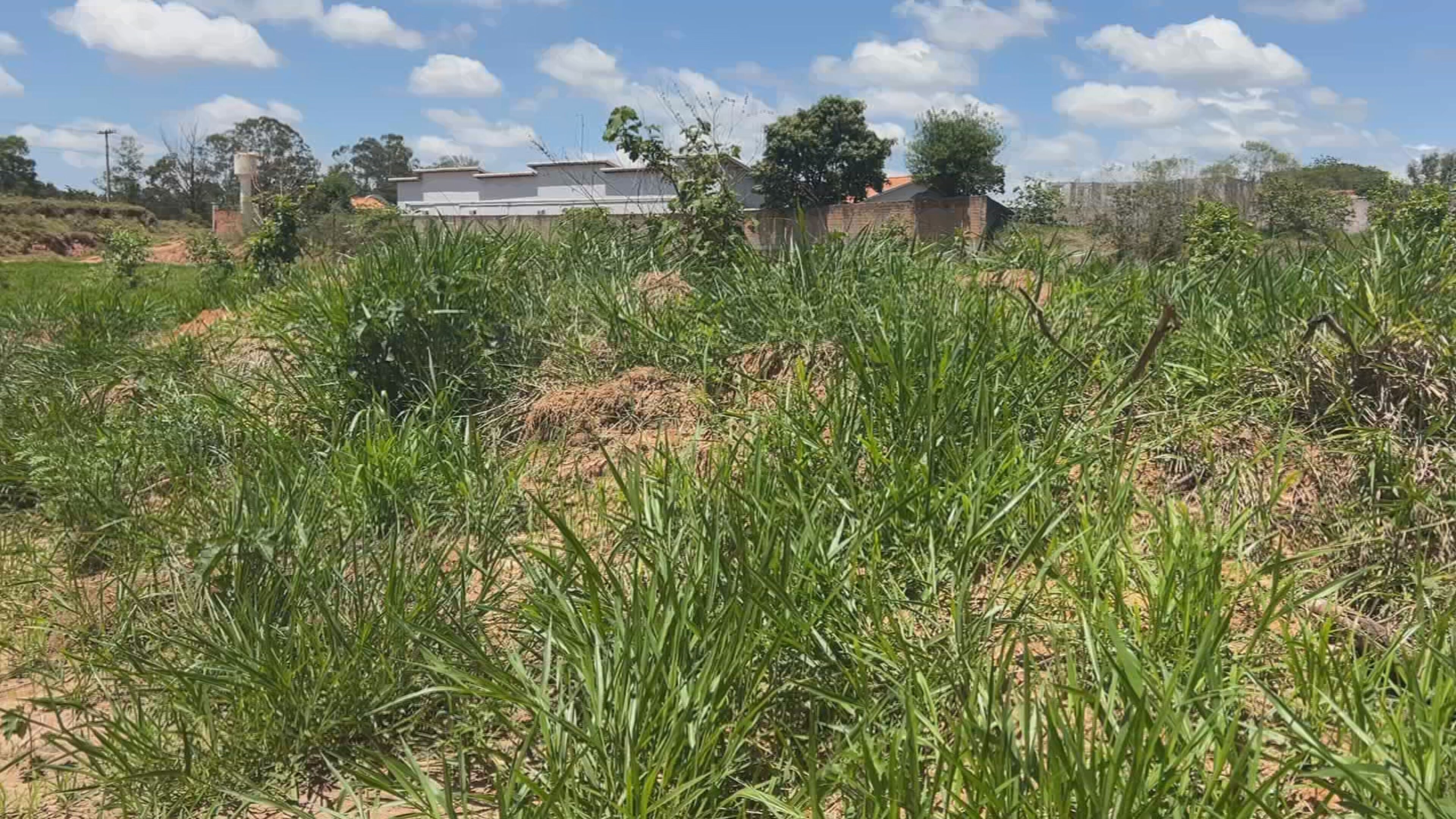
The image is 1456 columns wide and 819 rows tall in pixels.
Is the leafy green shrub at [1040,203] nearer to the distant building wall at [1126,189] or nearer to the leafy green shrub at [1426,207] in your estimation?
the distant building wall at [1126,189]

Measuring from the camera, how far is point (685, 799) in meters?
1.85

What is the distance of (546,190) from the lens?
43094mm

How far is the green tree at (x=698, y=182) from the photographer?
18.2 feet

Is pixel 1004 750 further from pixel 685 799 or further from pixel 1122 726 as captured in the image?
pixel 685 799

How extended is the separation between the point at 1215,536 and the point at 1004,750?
4.28 ft

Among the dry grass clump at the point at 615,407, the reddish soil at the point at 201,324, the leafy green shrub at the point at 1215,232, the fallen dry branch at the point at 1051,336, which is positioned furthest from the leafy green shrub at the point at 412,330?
the leafy green shrub at the point at 1215,232

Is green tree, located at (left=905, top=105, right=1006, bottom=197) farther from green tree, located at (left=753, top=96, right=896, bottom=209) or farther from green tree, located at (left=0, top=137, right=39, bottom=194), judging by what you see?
green tree, located at (left=0, top=137, right=39, bottom=194)

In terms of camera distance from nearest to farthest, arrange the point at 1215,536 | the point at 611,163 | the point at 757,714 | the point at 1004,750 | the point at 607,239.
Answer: the point at 1004,750
the point at 757,714
the point at 1215,536
the point at 607,239
the point at 611,163

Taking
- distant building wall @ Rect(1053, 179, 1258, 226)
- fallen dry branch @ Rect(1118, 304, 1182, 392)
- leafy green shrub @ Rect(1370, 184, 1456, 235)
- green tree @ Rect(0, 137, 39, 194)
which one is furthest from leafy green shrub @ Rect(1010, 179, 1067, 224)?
green tree @ Rect(0, 137, 39, 194)

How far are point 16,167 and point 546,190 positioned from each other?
33.2m

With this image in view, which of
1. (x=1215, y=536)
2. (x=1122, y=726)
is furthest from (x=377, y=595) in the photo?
(x=1215, y=536)

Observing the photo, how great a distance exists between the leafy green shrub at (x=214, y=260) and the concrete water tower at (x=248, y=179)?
0.42 m

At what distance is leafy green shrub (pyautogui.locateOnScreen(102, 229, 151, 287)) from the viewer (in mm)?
13797

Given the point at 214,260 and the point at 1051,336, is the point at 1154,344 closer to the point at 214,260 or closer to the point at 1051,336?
the point at 1051,336
